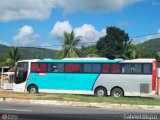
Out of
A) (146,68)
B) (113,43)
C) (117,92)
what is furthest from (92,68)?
(113,43)

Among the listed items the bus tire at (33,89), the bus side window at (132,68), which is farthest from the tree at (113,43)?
the bus side window at (132,68)

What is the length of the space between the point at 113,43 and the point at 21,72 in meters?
41.5

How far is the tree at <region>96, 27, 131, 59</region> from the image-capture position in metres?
72.1

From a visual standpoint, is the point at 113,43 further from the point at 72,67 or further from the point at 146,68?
the point at 146,68

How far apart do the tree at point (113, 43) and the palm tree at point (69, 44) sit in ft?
31.4

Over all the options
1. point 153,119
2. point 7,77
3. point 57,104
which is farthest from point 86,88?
point 153,119

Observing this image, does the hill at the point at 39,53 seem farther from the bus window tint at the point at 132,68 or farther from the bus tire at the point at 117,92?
the bus window tint at the point at 132,68

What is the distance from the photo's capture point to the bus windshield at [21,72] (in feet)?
109

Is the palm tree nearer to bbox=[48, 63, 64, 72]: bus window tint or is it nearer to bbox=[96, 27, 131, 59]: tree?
bbox=[96, 27, 131, 59]: tree

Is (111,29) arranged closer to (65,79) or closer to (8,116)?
(65,79)

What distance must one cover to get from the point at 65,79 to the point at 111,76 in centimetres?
385

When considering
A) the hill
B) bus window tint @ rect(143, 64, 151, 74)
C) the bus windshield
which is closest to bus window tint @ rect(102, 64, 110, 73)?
bus window tint @ rect(143, 64, 151, 74)

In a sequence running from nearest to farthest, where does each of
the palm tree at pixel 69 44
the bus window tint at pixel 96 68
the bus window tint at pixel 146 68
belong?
the bus window tint at pixel 146 68, the bus window tint at pixel 96 68, the palm tree at pixel 69 44

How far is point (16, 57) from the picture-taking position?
238 feet
